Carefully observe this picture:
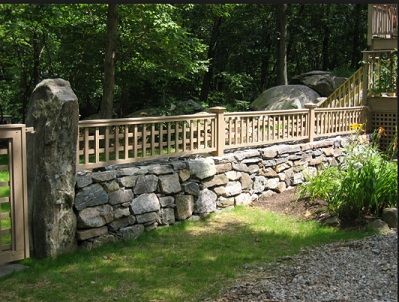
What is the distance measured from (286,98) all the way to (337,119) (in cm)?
435

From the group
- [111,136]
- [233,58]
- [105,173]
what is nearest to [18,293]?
[105,173]

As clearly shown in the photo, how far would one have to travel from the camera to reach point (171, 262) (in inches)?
233

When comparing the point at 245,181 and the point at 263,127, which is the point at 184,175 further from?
the point at 263,127

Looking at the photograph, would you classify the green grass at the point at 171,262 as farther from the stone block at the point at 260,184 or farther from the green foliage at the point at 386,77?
the green foliage at the point at 386,77

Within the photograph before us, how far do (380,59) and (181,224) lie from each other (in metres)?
7.35

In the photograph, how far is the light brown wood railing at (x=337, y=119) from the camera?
10711 millimetres

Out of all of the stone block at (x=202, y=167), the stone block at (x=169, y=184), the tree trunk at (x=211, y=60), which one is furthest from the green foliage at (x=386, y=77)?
the tree trunk at (x=211, y=60)

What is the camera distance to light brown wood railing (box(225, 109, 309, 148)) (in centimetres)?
877

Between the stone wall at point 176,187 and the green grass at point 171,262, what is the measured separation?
0.68 feet

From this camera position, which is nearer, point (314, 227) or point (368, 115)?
point (314, 227)

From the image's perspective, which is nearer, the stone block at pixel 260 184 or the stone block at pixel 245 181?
the stone block at pixel 245 181

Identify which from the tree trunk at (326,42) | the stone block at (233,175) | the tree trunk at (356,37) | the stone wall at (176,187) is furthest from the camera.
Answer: the tree trunk at (326,42)

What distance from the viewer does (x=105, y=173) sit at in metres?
6.58

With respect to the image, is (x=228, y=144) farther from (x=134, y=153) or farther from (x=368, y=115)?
(x=368, y=115)
